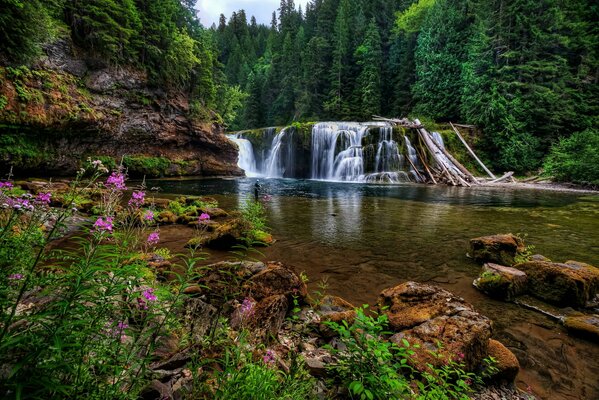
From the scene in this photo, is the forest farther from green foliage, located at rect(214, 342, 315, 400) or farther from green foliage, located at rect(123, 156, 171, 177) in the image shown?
green foliage, located at rect(214, 342, 315, 400)

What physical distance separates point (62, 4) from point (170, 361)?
2321cm

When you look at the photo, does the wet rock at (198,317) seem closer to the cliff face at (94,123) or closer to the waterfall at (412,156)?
the cliff face at (94,123)

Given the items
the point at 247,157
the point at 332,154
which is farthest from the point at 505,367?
the point at 247,157

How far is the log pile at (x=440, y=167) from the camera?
78.2 ft

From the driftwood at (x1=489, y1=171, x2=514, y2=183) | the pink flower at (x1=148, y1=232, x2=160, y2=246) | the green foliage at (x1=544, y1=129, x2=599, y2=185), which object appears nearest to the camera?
the pink flower at (x1=148, y1=232, x2=160, y2=246)

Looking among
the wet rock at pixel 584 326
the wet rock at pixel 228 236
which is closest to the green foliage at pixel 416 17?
the wet rock at pixel 228 236

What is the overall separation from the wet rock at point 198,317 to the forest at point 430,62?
1370 cm

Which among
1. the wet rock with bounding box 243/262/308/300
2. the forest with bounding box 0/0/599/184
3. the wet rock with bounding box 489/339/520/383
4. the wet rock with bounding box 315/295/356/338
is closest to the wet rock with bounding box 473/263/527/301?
the wet rock with bounding box 489/339/520/383

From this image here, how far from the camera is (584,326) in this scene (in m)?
3.51

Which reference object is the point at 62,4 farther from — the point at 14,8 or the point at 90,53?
the point at 14,8

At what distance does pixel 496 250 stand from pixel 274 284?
4835mm

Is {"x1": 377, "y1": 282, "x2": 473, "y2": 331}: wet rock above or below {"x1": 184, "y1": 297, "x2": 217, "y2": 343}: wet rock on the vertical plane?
below

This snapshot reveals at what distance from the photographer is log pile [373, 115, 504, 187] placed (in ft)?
78.2

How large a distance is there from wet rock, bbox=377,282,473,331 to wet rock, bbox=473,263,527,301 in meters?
1.36
